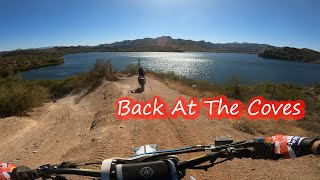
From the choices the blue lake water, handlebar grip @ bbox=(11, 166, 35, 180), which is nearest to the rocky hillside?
the blue lake water

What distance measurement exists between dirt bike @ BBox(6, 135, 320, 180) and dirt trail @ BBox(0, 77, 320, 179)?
5.82m

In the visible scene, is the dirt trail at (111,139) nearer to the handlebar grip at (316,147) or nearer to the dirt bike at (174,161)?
the dirt bike at (174,161)

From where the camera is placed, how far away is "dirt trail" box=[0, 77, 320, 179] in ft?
28.4

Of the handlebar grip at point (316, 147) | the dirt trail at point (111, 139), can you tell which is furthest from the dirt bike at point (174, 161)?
the dirt trail at point (111, 139)

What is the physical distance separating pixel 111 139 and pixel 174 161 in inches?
361

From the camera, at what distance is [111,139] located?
11148 millimetres

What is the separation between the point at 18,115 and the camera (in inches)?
747

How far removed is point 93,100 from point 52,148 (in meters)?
10.6

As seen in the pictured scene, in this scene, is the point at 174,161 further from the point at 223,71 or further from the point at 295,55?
the point at 295,55

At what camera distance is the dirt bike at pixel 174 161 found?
2.12 m

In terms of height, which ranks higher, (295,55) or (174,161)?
(174,161)

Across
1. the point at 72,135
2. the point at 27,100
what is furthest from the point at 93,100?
the point at 72,135

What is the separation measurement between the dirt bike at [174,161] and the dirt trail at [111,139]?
19.1 ft

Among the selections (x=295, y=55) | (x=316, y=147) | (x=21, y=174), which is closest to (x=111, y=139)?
(x=21, y=174)
